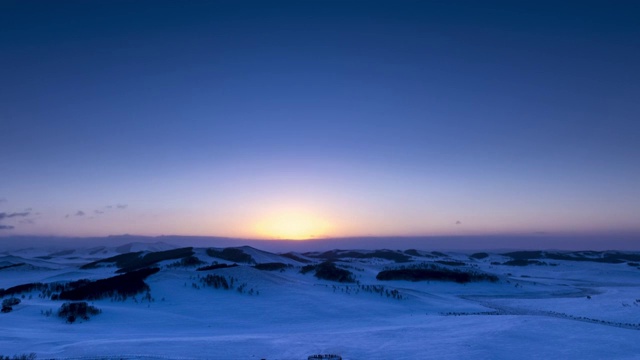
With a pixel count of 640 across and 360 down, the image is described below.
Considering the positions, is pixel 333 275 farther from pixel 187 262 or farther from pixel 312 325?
pixel 312 325

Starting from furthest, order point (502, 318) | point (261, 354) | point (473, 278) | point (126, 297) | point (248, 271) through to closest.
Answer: point (473, 278), point (248, 271), point (126, 297), point (502, 318), point (261, 354)

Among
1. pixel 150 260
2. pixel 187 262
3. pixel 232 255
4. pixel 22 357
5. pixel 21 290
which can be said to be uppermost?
pixel 22 357

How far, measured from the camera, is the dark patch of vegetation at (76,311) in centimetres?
1992

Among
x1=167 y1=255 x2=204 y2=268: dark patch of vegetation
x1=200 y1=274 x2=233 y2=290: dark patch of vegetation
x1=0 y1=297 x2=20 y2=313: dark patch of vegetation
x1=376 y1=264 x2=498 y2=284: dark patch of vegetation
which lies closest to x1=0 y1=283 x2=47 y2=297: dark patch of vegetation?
x1=0 y1=297 x2=20 y2=313: dark patch of vegetation

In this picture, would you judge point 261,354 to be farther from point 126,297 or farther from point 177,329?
point 126,297

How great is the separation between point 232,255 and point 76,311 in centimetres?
4387

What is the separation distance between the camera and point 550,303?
95.0 feet

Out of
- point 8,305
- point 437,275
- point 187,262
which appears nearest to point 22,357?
point 8,305

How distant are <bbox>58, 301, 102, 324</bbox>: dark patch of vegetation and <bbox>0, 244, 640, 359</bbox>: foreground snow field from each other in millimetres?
365

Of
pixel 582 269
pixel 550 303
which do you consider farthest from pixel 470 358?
pixel 582 269

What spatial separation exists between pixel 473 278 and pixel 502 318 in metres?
25.5

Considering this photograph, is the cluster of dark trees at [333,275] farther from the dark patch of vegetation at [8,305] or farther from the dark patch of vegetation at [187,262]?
the dark patch of vegetation at [8,305]

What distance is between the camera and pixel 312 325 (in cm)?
2014

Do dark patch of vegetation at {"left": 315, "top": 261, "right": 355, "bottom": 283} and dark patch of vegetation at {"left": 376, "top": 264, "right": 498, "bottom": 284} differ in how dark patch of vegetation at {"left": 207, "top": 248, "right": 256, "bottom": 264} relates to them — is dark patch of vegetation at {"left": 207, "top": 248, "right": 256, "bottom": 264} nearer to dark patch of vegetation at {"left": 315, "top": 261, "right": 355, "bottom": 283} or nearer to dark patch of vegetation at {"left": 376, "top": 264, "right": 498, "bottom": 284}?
dark patch of vegetation at {"left": 315, "top": 261, "right": 355, "bottom": 283}
